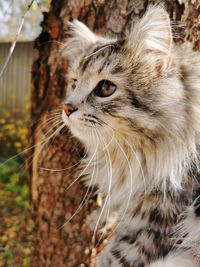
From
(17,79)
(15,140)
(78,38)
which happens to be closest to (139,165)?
(78,38)

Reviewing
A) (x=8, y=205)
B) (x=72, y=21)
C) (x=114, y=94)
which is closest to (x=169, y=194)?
(x=114, y=94)

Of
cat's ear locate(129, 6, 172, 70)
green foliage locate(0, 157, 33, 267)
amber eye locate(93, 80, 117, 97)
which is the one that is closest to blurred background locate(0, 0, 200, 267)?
cat's ear locate(129, 6, 172, 70)

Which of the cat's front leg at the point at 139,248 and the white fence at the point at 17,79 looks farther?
the white fence at the point at 17,79

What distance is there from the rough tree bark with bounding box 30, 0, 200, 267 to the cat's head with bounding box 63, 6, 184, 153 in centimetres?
35

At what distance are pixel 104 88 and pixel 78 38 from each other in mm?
388

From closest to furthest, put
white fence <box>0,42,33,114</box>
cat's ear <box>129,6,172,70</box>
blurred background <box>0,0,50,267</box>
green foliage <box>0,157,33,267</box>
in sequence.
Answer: cat's ear <box>129,6,172,70</box>, green foliage <box>0,157,33,267</box>, blurred background <box>0,0,50,267</box>, white fence <box>0,42,33,114</box>

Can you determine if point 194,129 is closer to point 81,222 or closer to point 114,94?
point 114,94

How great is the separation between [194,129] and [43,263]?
1236 mm

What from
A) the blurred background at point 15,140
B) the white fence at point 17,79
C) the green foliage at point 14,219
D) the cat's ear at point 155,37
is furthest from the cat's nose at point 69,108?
the white fence at point 17,79

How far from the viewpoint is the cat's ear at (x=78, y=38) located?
1858 mm

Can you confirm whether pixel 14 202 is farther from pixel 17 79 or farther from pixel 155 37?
pixel 155 37

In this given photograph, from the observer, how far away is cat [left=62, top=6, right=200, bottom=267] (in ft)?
5.04

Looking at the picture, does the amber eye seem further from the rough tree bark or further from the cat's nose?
the rough tree bark

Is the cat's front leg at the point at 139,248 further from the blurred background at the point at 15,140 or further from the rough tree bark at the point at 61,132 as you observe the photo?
the blurred background at the point at 15,140
